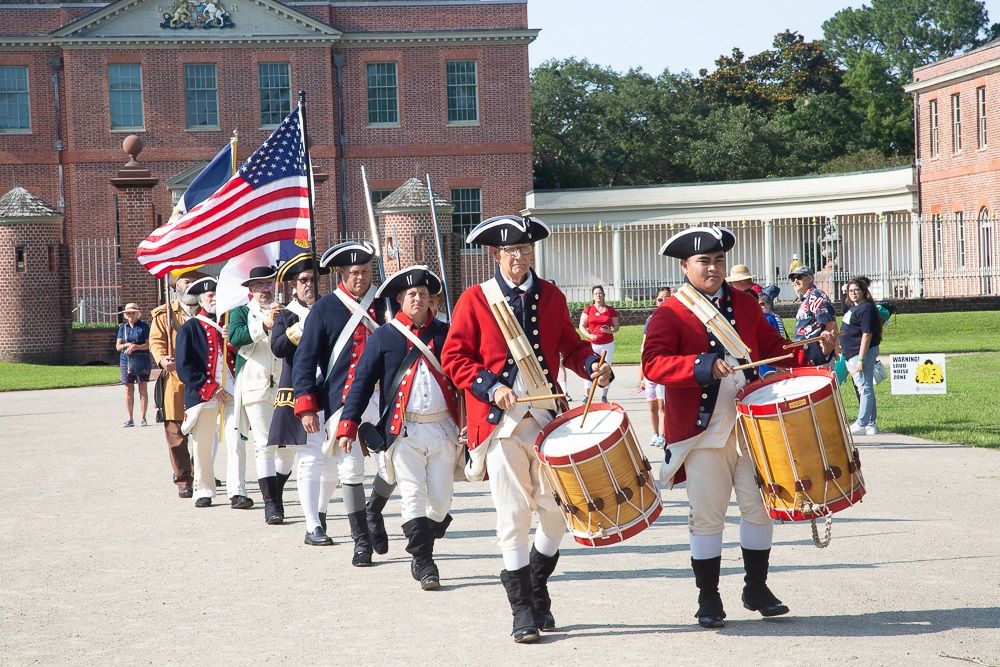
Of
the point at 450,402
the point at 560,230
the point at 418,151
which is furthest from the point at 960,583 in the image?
the point at 418,151

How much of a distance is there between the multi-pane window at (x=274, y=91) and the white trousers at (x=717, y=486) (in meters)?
39.2

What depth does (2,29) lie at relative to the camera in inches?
1730

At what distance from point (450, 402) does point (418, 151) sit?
38.0m

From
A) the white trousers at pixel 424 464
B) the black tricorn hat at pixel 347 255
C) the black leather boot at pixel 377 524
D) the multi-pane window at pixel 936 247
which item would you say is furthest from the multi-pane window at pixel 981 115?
the white trousers at pixel 424 464

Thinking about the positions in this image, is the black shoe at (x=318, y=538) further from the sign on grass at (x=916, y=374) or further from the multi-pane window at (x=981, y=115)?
the multi-pane window at (x=981, y=115)

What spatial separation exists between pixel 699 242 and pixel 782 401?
102 centimetres

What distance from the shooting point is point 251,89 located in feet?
145

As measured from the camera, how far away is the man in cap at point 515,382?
655cm

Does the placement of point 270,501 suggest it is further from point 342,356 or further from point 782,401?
point 782,401

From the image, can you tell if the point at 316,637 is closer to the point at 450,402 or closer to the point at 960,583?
the point at 450,402

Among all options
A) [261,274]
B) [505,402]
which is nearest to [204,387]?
[261,274]

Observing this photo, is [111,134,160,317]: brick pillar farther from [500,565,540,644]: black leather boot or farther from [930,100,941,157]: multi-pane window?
[930,100,941,157]: multi-pane window

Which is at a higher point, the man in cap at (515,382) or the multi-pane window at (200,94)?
the multi-pane window at (200,94)

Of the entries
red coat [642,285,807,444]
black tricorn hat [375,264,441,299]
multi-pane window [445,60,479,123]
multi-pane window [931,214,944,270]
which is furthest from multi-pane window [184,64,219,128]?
red coat [642,285,807,444]
